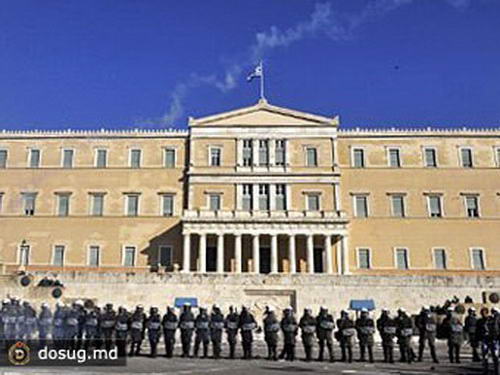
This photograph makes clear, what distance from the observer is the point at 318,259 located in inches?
1631

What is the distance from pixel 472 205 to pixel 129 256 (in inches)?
996

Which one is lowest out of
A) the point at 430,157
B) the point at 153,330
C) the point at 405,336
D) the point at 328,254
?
the point at 405,336

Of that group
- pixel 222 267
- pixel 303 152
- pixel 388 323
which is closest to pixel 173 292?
pixel 222 267

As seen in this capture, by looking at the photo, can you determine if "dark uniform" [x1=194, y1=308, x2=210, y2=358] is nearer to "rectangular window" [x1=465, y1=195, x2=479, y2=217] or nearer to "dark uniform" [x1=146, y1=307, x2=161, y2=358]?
"dark uniform" [x1=146, y1=307, x2=161, y2=358]

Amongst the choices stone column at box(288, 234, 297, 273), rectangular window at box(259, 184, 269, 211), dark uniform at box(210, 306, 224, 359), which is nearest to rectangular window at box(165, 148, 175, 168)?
rectangular window at box(259, 184, 269, 211)

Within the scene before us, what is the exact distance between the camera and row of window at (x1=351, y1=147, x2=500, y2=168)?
43812mm

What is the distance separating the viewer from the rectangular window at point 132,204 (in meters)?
43.2

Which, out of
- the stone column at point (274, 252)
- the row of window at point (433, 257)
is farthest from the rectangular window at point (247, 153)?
the row of window at point (433, 257)

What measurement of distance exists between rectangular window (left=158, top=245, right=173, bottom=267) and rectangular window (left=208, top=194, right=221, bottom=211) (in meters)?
4.18

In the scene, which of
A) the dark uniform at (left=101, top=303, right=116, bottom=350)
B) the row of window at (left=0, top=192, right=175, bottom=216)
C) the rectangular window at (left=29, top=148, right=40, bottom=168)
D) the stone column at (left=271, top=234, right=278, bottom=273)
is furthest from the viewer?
the rectangular window at (left=29, top=148, right=40, bottom=168)

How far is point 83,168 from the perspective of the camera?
146ft

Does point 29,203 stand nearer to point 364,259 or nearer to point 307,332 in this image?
point 364,259

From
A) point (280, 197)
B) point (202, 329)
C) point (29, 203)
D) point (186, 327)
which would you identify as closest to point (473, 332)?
point (202, 329)

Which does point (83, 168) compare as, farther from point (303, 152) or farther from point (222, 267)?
point (303, 152)
